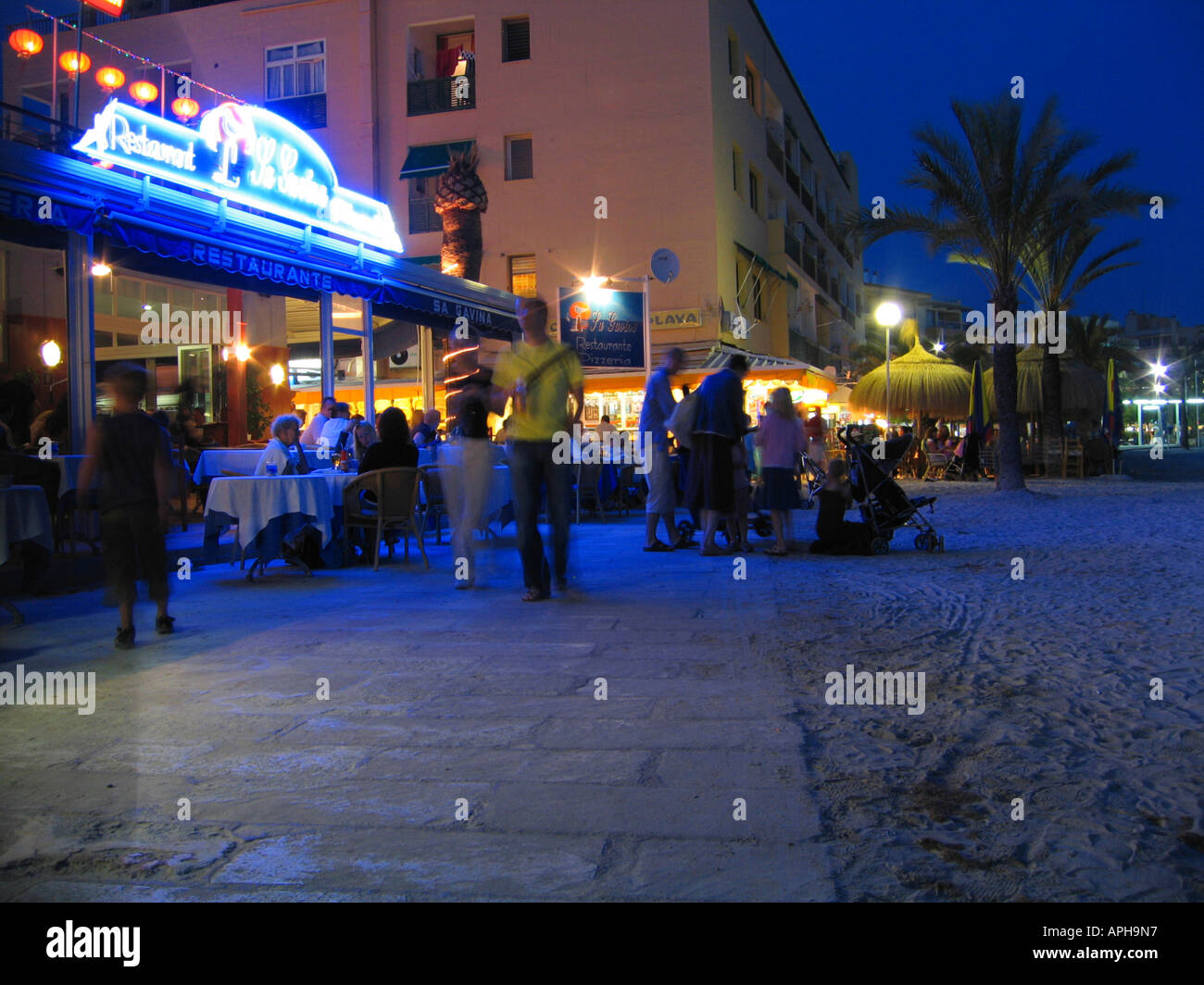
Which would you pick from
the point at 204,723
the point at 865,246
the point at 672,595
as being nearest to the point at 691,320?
the point at 865,246

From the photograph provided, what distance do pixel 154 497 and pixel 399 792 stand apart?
11.3 feet

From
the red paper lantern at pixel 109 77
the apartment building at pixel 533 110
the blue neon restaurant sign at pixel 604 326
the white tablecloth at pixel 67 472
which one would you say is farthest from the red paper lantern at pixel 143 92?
the apartment building at pixel 533 110

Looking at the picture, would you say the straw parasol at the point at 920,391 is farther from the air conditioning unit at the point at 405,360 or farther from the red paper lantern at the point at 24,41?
the red paper lantern at the point at 24,41

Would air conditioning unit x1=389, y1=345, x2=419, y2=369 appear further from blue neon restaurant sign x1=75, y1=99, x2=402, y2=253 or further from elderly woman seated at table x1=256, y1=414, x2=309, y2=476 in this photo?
elderly woman seated at table x1=256, y1=414, x2=309, y2=476

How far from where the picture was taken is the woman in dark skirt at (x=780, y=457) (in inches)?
368

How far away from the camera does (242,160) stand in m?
11.7

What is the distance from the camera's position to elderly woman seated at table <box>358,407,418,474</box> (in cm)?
877

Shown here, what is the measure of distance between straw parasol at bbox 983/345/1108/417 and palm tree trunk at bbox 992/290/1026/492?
7240mm

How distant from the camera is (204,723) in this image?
382 cm

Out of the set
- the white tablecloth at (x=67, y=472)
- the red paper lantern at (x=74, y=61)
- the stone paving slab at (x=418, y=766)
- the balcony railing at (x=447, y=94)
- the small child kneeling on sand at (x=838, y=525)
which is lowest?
the stone paving slab at (x=418, y=766)

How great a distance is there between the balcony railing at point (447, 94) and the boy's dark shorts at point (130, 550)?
22174mm

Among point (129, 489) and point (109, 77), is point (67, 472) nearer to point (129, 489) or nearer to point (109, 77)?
point (129, 489)
